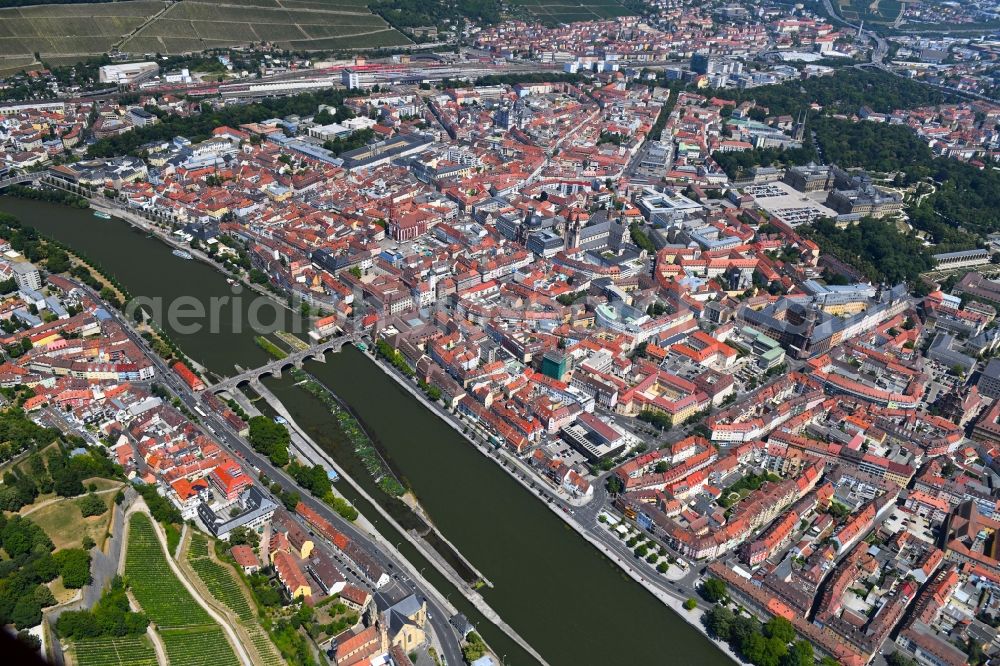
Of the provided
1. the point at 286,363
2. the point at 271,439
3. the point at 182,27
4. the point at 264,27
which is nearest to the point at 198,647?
the point at 271,439

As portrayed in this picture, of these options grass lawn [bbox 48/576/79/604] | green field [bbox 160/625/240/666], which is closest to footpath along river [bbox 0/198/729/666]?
green field [bbox 160/625/240/666]

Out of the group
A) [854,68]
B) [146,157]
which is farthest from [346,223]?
[854,68]

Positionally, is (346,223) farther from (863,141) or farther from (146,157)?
(863,141)

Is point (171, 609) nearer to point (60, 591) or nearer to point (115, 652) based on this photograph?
point (115, 652)

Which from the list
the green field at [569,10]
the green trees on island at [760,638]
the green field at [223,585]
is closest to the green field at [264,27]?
the green field at [569,10]

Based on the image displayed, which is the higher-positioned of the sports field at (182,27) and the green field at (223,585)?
the sports field at (182,27)

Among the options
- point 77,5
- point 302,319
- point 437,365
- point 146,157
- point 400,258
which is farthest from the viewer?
point 77,5

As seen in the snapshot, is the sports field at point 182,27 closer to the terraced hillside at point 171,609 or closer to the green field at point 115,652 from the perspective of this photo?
the terraced hillside at point 171,609
